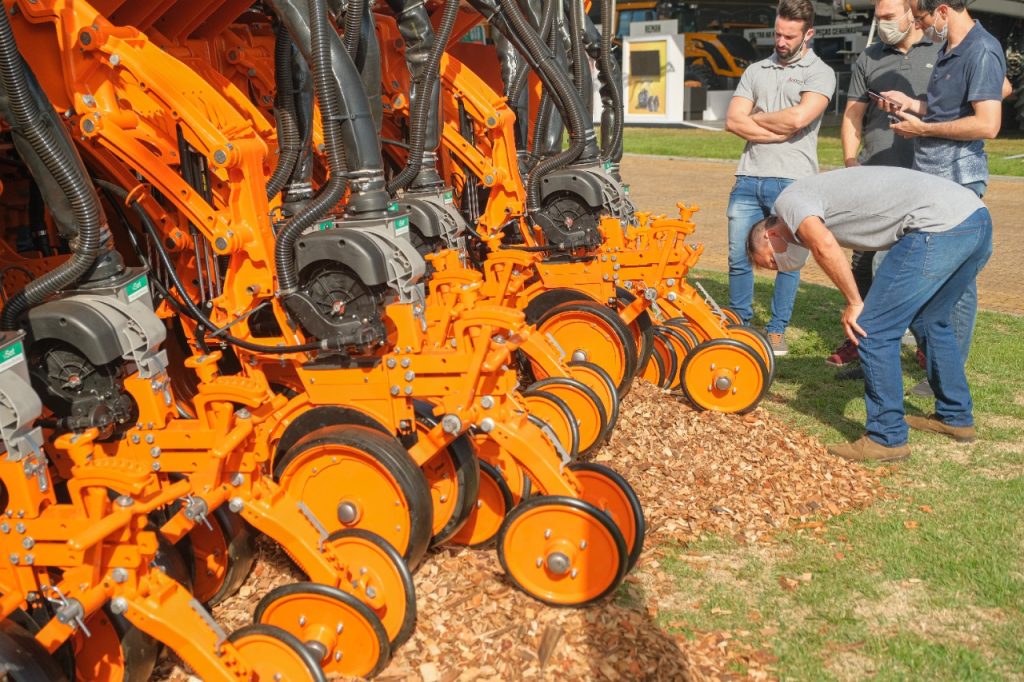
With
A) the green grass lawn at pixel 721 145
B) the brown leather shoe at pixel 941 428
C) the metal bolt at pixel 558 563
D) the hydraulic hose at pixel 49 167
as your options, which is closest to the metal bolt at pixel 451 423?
the metal bolt at pixel 558 563

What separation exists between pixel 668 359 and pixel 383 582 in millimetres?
3381

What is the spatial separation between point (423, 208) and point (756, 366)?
219cm

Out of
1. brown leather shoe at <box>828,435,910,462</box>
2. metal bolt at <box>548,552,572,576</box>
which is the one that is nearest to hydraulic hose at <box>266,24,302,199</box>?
metal bolt at <box>548,552,572,576</box>

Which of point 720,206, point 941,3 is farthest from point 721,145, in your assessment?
point 941,3

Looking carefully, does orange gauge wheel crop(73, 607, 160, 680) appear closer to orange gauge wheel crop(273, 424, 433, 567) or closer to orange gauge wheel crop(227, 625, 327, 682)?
orange gauge wheel crop(227, 625, 327, 682)

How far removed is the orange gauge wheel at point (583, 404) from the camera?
524 cm

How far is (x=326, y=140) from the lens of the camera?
426 cm

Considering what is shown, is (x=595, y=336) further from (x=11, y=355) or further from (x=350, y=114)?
(x=11, y=355)

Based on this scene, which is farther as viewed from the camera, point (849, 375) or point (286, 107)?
point (849, 375)

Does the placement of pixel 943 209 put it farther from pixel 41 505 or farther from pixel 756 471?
pixel 41 505

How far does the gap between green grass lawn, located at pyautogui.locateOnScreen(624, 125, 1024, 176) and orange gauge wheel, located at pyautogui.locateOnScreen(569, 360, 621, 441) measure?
12769 mm

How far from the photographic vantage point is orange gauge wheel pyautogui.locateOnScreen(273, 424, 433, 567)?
13.1 feet

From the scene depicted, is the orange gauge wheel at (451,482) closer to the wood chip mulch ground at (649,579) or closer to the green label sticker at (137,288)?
the wood chip mulch ground at (649,579)

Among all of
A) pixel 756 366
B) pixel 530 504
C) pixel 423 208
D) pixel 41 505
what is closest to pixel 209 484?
pixel 41 505
